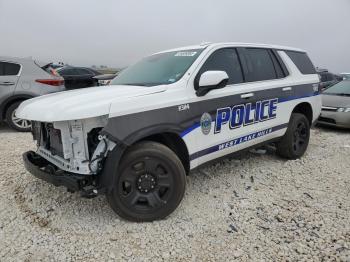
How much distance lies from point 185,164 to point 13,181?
7.50 ft

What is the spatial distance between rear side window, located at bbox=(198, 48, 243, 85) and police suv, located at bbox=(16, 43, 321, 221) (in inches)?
0.5

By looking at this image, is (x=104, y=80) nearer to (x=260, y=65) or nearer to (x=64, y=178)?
(x=260, y=65)

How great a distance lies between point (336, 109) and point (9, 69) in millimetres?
7534

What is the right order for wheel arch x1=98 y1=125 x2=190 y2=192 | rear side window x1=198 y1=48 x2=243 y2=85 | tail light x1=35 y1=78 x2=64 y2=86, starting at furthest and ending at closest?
tail light x1=35 y1=78 x2=64 y2=86 < rear side window x1=198 y1=48 x2=243 y2=85 < wheel arch x1=98 y1=125 x2=190 y2=192

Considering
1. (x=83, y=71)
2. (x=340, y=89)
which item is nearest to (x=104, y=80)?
(x=340, y=89)

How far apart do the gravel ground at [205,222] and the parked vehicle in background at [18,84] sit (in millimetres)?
2454

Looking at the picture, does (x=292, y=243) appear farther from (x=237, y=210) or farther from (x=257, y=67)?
(x=257, y=67)

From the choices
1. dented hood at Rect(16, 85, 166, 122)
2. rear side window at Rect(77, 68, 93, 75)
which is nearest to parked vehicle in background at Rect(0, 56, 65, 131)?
dented hood at Rect(16, 85, 166, 122)

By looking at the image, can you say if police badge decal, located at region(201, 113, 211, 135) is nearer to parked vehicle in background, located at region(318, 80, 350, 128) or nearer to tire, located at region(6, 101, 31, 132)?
tire, located at region(6, 101, 31, 132)

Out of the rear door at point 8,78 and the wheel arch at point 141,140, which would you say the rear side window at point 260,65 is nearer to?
the wheel arch at point 141,140

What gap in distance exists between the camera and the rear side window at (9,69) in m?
6.46

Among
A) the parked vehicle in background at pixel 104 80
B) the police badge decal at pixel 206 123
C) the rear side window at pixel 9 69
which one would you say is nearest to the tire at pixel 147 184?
the police badge decal at pixel 206 123

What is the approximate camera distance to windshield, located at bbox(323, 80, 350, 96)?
7.98 m

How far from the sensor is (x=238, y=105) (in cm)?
373
